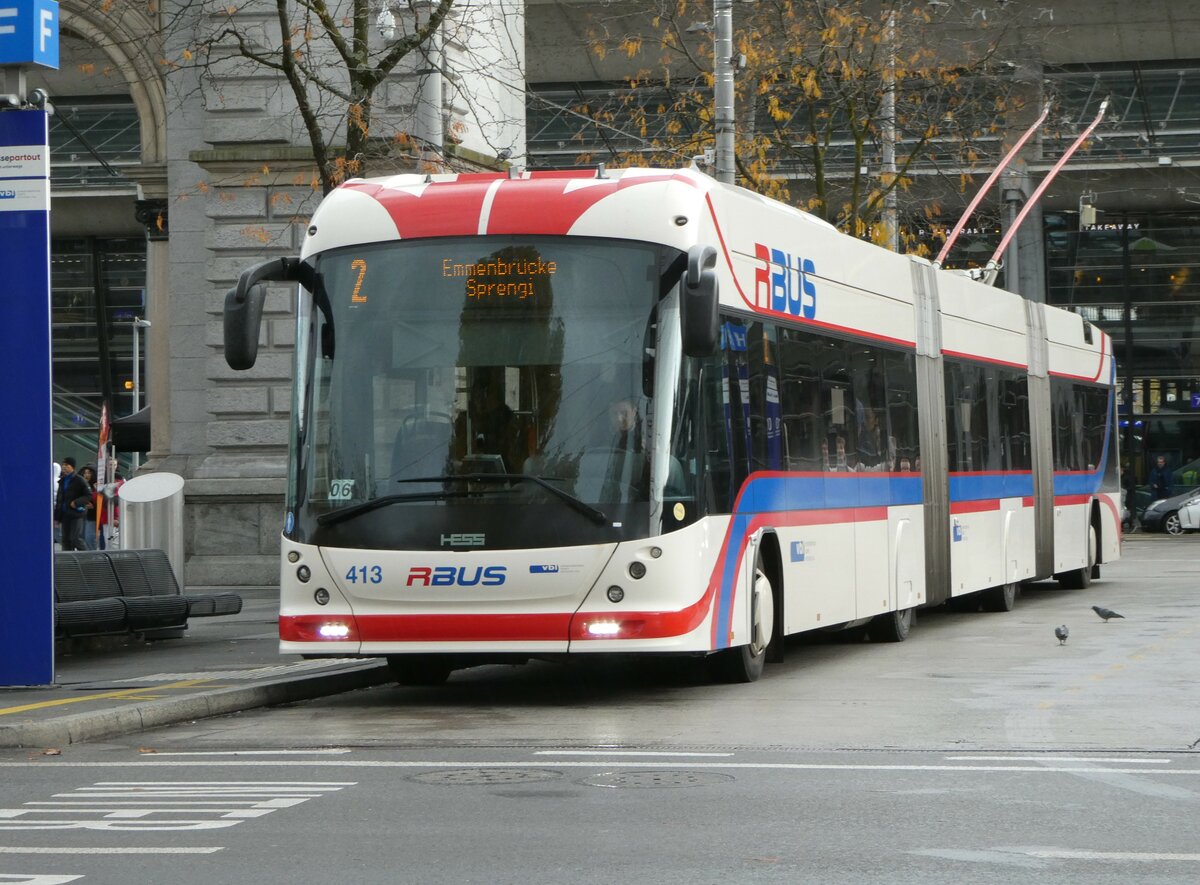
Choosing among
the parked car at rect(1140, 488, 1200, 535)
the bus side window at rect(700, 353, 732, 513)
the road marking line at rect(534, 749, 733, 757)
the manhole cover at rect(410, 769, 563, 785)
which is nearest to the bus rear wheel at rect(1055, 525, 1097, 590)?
the bus side window at rect(700, 353, 732, 513)

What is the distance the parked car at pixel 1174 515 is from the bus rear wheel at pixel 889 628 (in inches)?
1177

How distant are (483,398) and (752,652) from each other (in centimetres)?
289

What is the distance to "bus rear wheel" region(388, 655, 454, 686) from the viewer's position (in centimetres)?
1462

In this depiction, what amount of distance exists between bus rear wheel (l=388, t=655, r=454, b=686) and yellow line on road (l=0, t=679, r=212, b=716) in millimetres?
1299

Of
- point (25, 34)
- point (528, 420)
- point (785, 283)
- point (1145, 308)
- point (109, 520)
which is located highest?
point (1145, 308)

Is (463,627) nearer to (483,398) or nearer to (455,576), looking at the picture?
(455,576)

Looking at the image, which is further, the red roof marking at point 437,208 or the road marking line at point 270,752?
the red roof marking at point 437,208

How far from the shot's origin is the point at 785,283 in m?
15.3

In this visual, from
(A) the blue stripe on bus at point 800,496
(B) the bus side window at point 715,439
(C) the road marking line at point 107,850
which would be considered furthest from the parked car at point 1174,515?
(C) the road marking line at point 107,850

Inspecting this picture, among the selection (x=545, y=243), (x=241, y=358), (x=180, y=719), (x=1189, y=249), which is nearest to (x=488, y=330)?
(x=545, y=243)

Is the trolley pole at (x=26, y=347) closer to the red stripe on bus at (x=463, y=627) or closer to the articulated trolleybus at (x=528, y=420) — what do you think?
the articulated trolleybus at (x=528, y=420)

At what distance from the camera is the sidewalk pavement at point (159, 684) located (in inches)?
462

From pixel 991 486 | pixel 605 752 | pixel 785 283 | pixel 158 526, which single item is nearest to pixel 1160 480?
pixel 991 486

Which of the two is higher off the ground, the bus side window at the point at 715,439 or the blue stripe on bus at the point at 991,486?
the bus side window at the point at 715,439
